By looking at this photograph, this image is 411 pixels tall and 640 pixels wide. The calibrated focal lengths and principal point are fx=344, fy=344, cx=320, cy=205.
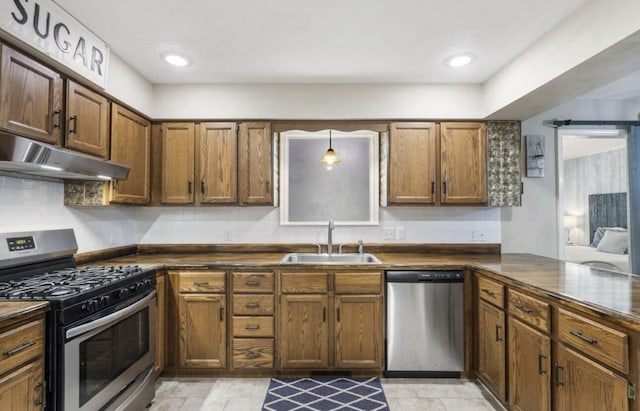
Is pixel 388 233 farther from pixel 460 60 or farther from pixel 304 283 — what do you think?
pixel 460 60

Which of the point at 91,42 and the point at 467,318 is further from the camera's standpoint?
the point at 467,318

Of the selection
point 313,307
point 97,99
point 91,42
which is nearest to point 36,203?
point 97,99

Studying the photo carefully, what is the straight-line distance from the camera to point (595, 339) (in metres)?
1.44

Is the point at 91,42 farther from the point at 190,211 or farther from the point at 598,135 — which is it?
the point at 598,135

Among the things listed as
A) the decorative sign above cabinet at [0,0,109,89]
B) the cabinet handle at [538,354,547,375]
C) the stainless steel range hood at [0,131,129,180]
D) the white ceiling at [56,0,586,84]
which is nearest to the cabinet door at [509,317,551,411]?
the cabinet handle at [538,354,547,375]

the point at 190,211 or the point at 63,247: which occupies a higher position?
the point at 190,211

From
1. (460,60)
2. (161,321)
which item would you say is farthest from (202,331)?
(460,60)

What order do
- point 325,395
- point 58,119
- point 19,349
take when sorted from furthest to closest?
1. point 325,395
2. point 58,119
3. point 19,349

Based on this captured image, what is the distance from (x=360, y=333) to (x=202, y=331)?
124cm

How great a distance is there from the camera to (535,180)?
322cm

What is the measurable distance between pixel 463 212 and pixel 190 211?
8.72ft

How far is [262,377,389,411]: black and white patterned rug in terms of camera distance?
2311mm

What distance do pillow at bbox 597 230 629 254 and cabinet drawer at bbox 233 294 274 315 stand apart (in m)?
3.20

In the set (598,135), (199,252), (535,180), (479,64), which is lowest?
(199,252)
